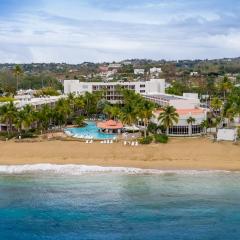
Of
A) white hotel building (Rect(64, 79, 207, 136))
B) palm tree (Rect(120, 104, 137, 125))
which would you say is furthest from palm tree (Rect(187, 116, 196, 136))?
palm tree (Rect(120, 104, 137, 125))

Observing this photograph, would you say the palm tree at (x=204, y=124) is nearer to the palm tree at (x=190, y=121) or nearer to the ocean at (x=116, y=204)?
the palm tree at (x=190, y=121)

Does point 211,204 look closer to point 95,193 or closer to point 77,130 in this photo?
point 95,193

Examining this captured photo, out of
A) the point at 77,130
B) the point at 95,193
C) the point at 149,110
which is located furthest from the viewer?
the point at 77,130

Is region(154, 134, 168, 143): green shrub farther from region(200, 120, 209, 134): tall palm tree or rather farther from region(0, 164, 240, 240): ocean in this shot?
region(0, 164, 240, 240): ocean

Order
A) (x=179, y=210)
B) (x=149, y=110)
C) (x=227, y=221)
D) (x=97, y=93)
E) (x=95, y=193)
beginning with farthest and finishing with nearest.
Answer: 1. (x=97, y=93)
2. (x=149, y=110)
3. (x=95, y=193)
4. (x=179, y=210)
5. (x=227, y=221)

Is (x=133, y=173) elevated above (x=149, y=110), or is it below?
below

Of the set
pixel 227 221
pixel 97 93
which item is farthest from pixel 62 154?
pixel 97 93

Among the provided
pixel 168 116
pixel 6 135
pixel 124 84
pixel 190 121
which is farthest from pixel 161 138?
pixel 124 84
